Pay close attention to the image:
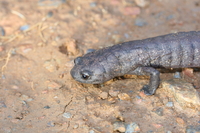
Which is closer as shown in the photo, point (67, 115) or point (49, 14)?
point (67, 115)

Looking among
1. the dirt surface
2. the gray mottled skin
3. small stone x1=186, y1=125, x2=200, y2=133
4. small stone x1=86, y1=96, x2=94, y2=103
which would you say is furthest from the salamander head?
small stone x1=186, y1=125, x2=200, y2=133

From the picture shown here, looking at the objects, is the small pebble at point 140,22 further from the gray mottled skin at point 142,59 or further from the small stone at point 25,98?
the small stone at point 25,98

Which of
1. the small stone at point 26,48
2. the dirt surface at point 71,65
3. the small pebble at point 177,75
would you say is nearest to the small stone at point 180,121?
the dirt surface at point 71,65

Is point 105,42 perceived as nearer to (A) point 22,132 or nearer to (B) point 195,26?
(B) point 195,26

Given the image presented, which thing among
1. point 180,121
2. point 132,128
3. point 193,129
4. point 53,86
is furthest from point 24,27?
point 193,129

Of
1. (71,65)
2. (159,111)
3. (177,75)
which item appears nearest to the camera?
(159,111)

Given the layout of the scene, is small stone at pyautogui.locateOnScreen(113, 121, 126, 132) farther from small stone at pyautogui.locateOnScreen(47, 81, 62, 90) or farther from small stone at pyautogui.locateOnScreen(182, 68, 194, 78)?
small stone at pyautogui.locateOnScreen(182, 68, 194, 78)

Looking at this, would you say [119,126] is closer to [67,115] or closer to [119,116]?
[119,116]

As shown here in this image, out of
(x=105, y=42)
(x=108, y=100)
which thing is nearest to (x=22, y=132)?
(x=108, y=100)
